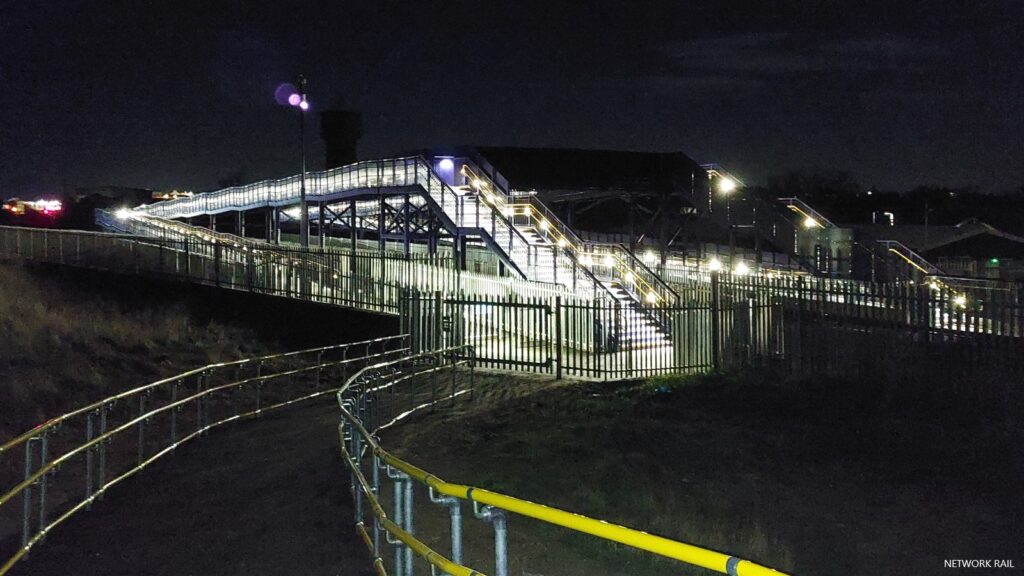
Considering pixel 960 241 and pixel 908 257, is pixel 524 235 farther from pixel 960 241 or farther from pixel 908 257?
pixel 960 241

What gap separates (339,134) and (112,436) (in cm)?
5123

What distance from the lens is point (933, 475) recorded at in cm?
955

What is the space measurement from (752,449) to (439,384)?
263 inches

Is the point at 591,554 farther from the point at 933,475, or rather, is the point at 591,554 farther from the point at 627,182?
the point at 627,182

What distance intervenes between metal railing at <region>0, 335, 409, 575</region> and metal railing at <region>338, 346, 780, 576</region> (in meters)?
1.70

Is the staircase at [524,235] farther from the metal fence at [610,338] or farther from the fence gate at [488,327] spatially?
the fence gate at [488,327]

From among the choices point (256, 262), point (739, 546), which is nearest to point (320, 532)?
point (739, 546)

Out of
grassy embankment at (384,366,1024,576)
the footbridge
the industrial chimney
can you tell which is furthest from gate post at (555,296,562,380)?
the industrial chimney

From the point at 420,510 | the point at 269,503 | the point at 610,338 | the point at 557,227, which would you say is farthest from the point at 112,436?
the point at 557,227

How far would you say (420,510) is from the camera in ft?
27.3

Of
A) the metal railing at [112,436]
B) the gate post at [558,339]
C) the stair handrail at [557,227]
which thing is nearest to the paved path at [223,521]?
the metal railing at [112,436]

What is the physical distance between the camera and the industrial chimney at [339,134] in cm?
5875

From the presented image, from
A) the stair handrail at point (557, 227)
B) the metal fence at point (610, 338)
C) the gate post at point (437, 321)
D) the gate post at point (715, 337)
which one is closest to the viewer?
the metal fence at point (610, 338)

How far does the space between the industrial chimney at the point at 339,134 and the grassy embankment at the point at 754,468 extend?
156 ft
